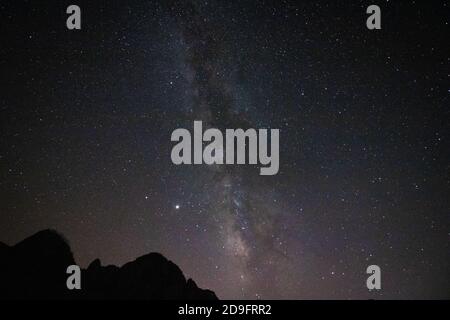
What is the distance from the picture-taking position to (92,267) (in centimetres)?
586

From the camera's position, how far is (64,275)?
5992 millimetres

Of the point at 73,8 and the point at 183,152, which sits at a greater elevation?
the point at 73,8

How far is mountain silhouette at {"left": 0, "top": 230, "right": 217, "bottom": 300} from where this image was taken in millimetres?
5578

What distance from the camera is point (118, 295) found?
23.1 ft

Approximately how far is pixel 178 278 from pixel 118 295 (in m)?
1.30

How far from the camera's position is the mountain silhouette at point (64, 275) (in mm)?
5578

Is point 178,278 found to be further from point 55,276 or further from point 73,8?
point 73,8
